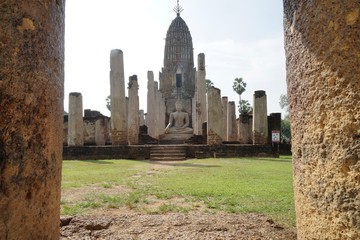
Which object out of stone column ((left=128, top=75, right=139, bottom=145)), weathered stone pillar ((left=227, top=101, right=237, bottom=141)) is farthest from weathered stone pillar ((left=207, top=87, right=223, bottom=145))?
weathered stone pillar ((left=227, top=101, right=237, bottom=141))

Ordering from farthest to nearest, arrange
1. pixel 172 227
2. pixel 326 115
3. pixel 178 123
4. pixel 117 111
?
pixel 178 123 < pixel 117 111 < pixel 172 227 < pixel 326 115

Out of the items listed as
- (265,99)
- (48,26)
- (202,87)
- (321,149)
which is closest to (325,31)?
(321,149)

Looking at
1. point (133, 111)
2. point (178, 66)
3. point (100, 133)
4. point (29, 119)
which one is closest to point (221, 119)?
point (133, 111)

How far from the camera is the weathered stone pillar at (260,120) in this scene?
16156 mm

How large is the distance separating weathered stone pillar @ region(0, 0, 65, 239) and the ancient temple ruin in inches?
485

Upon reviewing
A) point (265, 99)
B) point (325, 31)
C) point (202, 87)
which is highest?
point (202, 87)

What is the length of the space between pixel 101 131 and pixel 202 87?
7.35 metres

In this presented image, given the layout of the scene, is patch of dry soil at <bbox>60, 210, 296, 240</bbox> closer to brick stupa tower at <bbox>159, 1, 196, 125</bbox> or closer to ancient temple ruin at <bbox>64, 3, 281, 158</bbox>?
ancient temple ruin at <bbox>64, 3, 281, 158</bbox>

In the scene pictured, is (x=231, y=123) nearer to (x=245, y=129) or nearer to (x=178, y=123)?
(x=245, y=129)

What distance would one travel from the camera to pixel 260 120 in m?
16.2

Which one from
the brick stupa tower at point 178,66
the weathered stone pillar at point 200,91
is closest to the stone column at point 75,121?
the weathered stone pillar at point 200,91

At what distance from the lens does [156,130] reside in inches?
923

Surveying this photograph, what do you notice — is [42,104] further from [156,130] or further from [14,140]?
[156,130]

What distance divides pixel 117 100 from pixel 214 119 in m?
4.71
